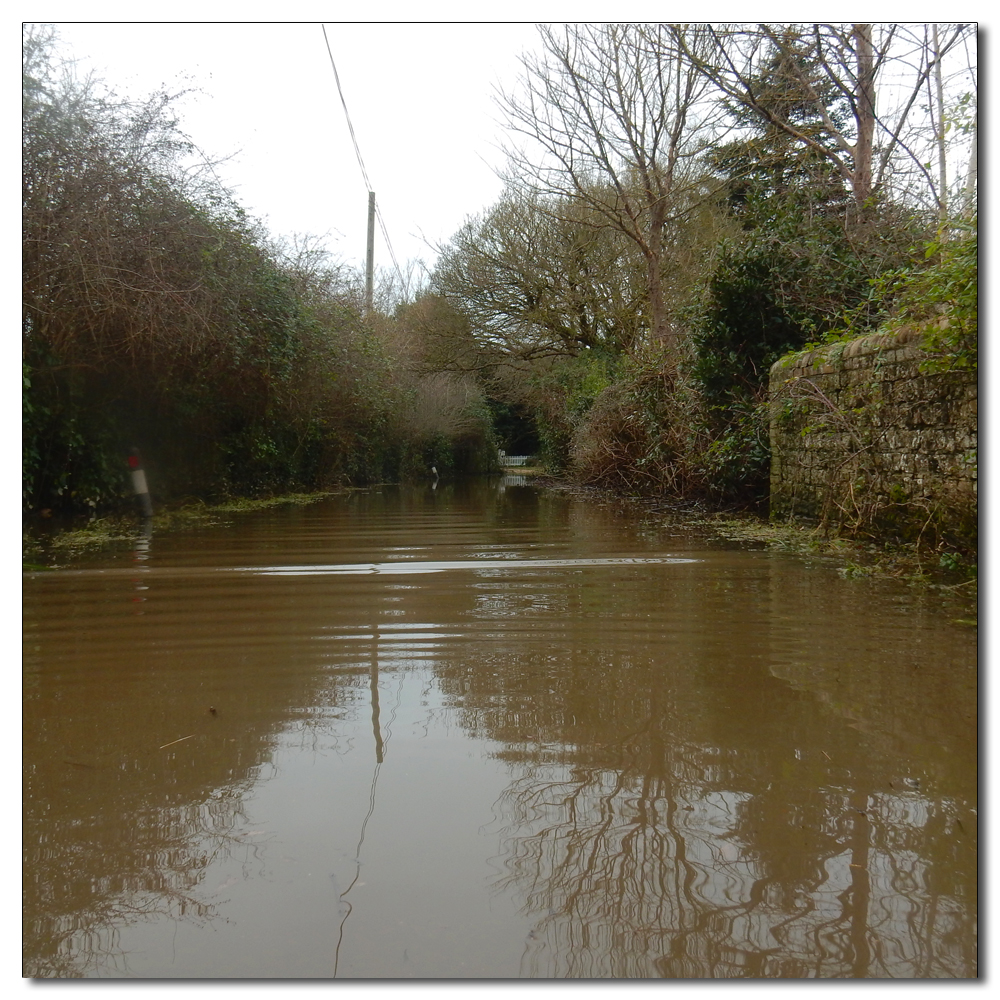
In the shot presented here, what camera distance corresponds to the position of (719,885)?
2.00 m

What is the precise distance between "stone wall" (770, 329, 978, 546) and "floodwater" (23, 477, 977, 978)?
1271mm

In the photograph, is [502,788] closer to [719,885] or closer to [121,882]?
[719,885]

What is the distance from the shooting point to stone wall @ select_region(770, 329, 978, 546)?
609 centimetres

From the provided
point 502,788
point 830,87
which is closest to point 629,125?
point 830,87

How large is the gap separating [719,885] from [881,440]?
6.11 meters

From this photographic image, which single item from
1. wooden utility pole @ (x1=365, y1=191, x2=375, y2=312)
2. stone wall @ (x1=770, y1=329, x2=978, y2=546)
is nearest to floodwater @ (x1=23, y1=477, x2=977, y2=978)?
stone wall @ (x1=770, y1=329, x2=978, y2=546)

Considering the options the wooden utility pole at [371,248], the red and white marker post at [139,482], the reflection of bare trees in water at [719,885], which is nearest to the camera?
the reflection of bare trees in water at [719,885]

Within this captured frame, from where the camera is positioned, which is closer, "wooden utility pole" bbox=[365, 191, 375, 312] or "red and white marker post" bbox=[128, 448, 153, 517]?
"red and white marker post" bbox=[128, 448, 153, 517]

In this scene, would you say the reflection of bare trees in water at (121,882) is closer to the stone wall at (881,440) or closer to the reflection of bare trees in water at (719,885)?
the reflection of bare trees in water at (719,885)

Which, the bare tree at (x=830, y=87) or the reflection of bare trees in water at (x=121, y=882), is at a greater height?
the bare tree at (x=830, y=87)

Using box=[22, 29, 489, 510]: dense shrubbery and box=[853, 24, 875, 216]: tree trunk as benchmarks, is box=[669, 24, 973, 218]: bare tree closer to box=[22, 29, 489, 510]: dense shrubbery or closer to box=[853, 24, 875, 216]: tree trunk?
box=[853, 24, 875, 216]: tree trunk

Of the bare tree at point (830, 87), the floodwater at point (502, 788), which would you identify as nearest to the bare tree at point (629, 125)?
the bare tree at point (830, 87)

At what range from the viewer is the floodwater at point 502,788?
5.89 ft

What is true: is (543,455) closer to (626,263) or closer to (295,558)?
(626,263)
